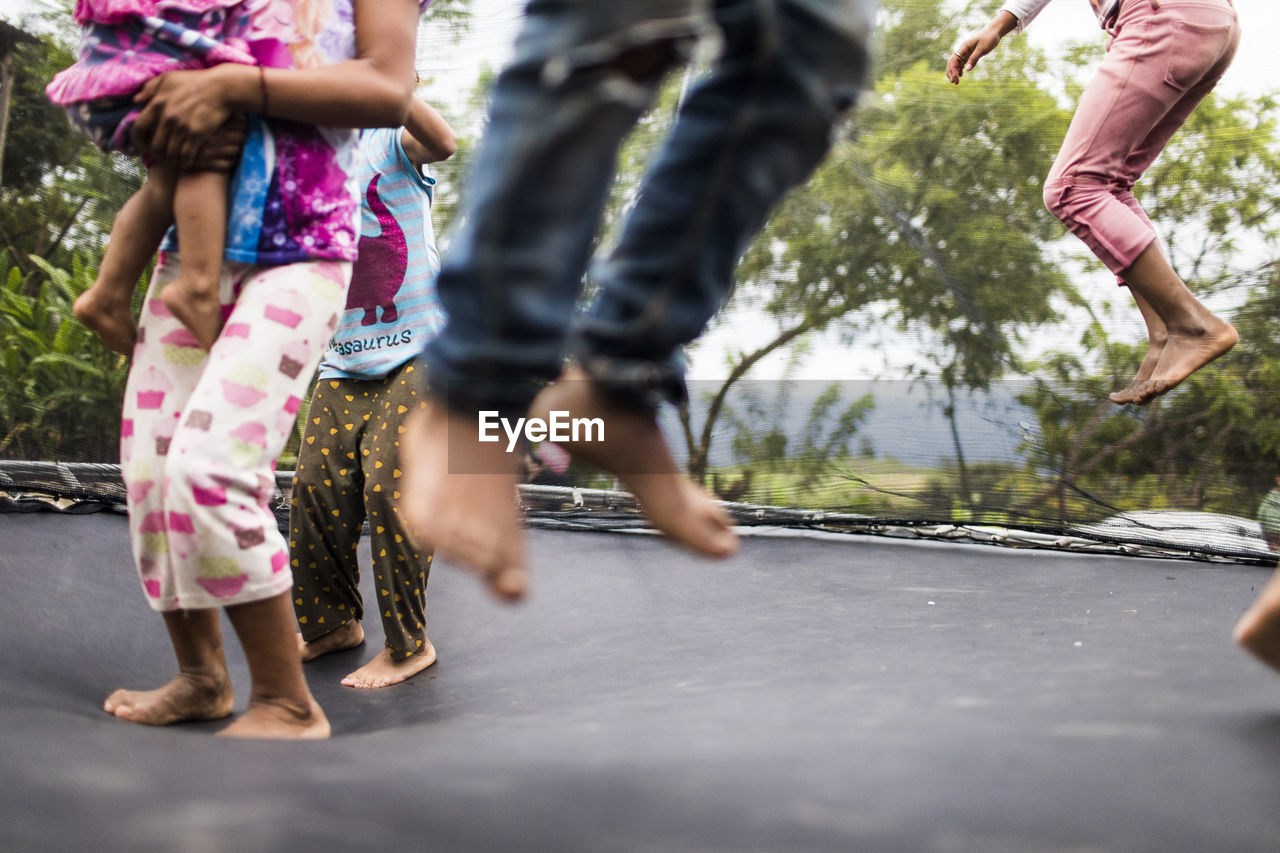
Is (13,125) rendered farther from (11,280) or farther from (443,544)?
(443,544)

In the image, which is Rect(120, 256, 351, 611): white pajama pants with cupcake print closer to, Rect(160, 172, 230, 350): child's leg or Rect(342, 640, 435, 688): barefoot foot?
Rect(160, 172, 230, 350): child's leg

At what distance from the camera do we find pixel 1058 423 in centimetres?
261

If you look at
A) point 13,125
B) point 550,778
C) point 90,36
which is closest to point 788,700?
point 550,778

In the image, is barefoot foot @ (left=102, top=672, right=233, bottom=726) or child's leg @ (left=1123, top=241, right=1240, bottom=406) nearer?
barefoot foot @ (left=102, top=672, right=233, bottom=726)

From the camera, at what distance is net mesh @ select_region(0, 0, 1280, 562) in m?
2.50

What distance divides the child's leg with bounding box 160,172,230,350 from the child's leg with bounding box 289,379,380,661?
579mm

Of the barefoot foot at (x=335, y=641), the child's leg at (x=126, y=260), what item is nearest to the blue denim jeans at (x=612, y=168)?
the child's leg at (x=126, y=260)

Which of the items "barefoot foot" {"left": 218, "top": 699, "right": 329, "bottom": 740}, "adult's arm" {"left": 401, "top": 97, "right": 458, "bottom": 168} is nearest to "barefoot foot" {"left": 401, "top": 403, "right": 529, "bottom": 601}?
"barefoot foot" {"left": 218, "top": 699, "right": 329, "bottom": 740}

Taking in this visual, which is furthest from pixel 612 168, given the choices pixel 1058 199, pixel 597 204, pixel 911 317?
pixel 911 317

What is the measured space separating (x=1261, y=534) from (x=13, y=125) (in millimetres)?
3462

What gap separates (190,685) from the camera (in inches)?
45.6

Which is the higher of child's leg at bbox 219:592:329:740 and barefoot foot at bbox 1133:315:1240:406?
barefoot foot at bbox 1133:315:1240:406

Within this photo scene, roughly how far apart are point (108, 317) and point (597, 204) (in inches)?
28.4

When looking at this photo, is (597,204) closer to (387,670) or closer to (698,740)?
(698,740)
